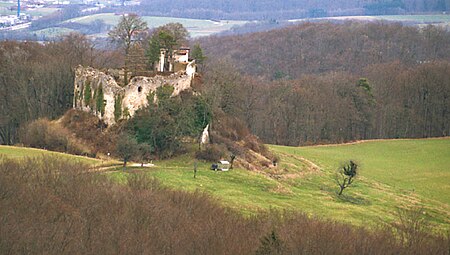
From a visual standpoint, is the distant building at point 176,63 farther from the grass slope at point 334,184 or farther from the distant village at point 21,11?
the distant village at point 21,11

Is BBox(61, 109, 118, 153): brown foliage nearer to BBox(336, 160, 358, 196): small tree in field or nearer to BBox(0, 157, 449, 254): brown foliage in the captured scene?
BBox(0, 157, 449, 254): brown foliage

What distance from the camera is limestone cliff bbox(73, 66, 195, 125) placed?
146 ft

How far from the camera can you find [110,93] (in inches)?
1757

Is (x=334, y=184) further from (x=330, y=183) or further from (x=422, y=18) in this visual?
(x=422, y=18)

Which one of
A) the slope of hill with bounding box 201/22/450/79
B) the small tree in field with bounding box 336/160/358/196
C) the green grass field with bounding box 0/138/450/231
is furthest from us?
the slope of hill with bounding box 201/22/450/79

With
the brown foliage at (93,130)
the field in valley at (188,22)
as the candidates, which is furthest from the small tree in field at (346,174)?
the field in valley at (188,22)

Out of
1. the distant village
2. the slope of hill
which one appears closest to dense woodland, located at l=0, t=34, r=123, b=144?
the distant village

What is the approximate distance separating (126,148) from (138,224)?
13140 mm

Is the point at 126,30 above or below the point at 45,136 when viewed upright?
above

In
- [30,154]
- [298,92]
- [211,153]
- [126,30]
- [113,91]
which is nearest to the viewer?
[30,154]

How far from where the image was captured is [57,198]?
29266mm

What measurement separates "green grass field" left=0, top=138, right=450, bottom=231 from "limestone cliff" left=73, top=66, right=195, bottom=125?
14.8 ft

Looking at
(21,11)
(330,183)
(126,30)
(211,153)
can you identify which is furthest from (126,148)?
(21,11)

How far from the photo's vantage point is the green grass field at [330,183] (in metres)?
38.0
